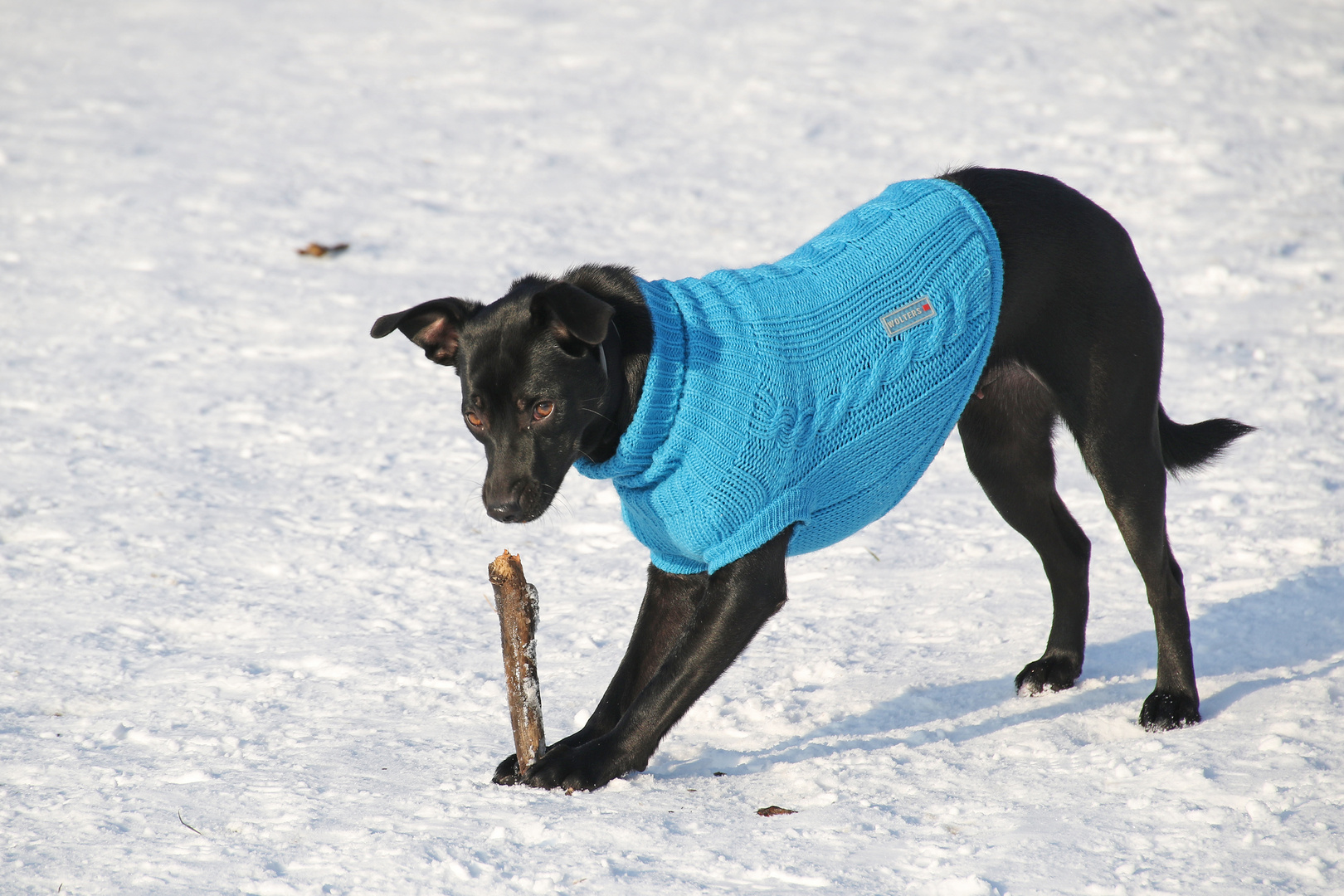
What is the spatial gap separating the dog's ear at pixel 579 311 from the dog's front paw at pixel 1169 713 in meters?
2.04

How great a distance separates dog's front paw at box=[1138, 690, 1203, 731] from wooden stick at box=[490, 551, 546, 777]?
1.80m

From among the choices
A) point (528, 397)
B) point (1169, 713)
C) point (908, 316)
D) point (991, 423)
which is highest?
point (908, 316)

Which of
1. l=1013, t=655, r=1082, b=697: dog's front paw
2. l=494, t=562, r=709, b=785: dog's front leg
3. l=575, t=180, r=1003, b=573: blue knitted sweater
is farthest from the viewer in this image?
l=1013, t=655, r=1082, b=697: dog's front paw

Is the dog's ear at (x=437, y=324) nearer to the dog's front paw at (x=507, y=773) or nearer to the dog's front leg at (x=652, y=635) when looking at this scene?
the dog's front leg at (x=652, y=635)

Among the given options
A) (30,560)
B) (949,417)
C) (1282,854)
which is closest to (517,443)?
(949,417)

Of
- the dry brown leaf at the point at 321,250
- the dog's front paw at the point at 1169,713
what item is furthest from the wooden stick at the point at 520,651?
the dry brown leaf at the point at 321,250

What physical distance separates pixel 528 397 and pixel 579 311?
27 centimetres

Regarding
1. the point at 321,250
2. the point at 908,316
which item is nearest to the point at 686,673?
the point at 908,316

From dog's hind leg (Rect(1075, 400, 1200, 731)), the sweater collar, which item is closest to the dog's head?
the sweater collar

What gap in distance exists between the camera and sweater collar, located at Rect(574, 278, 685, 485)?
3.08 metres

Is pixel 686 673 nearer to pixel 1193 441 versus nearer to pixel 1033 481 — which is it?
pixel 1033 481

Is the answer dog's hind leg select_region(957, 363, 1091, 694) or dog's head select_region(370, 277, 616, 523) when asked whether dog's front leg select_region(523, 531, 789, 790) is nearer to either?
dog's head select_region(370, 277, 616, 523)

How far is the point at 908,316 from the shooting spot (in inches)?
133

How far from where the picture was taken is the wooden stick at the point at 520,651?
3.08 m
